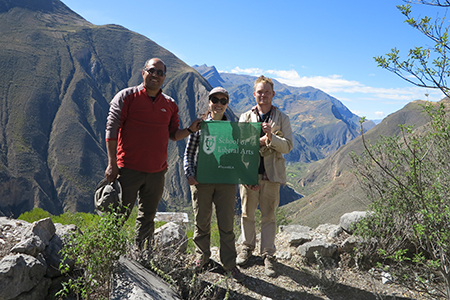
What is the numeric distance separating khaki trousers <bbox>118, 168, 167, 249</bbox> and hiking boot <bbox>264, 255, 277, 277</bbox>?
1.87 m

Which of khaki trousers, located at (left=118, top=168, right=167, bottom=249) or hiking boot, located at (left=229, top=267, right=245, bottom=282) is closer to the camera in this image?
khaki trousers, located at (left=118, top=168, right=167, bottom=249)

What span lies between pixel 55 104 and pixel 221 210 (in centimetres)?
12927

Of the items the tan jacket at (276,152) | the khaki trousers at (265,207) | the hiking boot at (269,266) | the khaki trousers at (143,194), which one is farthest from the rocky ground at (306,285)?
the tan jacket at (276,152)

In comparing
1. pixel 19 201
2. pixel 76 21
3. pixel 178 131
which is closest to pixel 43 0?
pixel 76 21

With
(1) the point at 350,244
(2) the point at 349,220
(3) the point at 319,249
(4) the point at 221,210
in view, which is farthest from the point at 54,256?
(2) the point at 349,220

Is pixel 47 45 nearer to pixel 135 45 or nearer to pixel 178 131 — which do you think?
pixel 135 45

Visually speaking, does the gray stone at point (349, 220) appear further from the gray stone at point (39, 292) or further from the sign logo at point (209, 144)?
the gray stone at point (39, 292)

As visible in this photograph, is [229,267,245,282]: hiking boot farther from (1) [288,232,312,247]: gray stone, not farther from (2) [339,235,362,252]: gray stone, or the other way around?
(2) [339,235,362,252]: gray stone

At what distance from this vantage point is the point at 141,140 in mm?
4133

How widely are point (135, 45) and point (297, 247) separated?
21322 centimetres

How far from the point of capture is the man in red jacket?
159 inches

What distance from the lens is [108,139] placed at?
3.99 m

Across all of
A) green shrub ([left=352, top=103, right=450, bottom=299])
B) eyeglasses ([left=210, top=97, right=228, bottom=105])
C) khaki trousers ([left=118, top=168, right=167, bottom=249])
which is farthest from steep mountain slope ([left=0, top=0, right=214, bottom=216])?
green shrub ([left=352, top=103, right=450, bottom=299])

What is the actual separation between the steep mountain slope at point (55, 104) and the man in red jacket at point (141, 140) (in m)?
84.9
